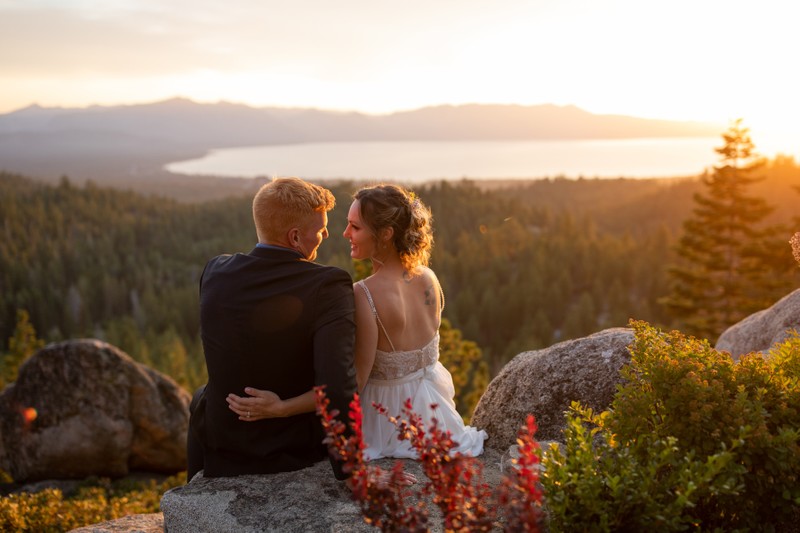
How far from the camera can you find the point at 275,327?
4223mm

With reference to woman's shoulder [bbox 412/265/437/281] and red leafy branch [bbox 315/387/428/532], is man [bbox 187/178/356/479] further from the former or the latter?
red leafy branch [bbox 315/387/428/532]

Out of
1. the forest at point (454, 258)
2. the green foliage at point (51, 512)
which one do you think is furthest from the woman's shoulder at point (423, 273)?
the forest at point (454, 258)

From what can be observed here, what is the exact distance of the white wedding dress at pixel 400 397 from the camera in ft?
15.9

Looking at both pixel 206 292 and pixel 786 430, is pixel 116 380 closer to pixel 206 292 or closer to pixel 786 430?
pixel 206 292

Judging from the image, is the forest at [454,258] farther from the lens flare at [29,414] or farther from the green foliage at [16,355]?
the green foliage at [16,355]

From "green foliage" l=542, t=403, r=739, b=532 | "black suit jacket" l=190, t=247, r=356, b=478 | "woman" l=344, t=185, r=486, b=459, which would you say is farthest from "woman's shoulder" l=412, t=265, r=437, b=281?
"green foliage" l=542, t=403, r=739, b=532


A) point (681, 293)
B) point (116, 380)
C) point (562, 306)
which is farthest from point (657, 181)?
point (116, 380)

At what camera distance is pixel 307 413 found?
463 centimetres

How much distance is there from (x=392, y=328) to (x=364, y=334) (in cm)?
30

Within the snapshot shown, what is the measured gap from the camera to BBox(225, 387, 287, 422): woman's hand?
424cm

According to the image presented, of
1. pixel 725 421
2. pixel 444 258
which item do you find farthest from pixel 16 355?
pixel 444 258

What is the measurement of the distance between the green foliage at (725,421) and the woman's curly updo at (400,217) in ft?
5.72

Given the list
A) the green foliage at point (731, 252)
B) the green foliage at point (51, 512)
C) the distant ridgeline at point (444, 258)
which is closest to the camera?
the green foliage at point (51, 512)

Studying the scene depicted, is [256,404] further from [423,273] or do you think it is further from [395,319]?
[423,273]
